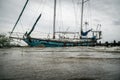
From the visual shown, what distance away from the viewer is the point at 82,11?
4194 centimetres

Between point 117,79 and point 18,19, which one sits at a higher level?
point 18,19

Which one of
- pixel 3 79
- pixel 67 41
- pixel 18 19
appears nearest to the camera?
pixel 3 79

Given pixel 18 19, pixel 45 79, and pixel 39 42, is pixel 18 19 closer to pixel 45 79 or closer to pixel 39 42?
pixel 39 42

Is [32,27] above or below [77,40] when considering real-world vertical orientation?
above

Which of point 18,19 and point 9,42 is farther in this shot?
point 18,19

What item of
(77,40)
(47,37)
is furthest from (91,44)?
(47,37)

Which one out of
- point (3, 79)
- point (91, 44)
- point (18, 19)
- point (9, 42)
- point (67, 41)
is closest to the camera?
point (3, 79)

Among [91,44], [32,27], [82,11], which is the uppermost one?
[82,11]

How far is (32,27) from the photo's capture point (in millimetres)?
29203

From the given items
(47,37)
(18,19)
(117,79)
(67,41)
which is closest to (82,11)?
(67,41)

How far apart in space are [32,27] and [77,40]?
33.1 feet

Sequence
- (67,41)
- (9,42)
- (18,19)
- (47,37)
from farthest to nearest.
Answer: (67,41)
(47,37)
(18,19)
(9,42)

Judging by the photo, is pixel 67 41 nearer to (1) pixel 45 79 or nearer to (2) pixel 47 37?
(2) pixel 47 37

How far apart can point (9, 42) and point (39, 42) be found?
33.0 ft
